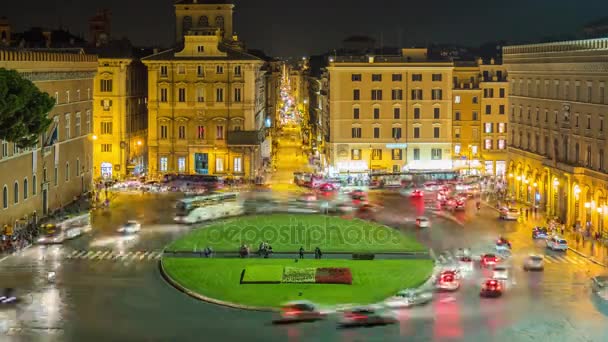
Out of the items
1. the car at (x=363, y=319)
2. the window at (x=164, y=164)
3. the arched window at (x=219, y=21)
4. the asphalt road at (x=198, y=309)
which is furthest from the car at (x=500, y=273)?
the arched window at (x=219, y=21)

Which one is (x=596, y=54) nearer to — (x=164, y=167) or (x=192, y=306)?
(x=192, y=306)

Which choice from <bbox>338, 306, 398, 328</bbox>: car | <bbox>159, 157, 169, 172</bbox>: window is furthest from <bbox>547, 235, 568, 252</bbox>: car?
<bbox>159, 157, 169, 172</bbox>: window

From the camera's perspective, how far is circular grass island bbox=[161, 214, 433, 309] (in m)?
43.8

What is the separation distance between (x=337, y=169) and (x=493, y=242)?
35.7 meters

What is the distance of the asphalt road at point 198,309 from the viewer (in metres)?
37.2

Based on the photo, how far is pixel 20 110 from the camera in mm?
56750

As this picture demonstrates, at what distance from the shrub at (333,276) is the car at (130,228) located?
17408 mm

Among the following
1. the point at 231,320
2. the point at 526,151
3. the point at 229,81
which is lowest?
the point at 231,320

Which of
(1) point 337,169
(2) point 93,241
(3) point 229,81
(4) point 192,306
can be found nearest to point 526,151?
(1) point 337,169

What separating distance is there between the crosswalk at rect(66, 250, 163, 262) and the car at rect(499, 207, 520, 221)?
25.5 meters

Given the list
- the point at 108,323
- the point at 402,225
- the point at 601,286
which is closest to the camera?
the point at 108,323

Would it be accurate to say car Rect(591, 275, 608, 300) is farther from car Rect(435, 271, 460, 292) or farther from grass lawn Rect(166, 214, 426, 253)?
grass lawn Rect(166, 214, 426, 253)

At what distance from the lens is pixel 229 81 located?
298 feet

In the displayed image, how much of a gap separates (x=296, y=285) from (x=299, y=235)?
15.2m
